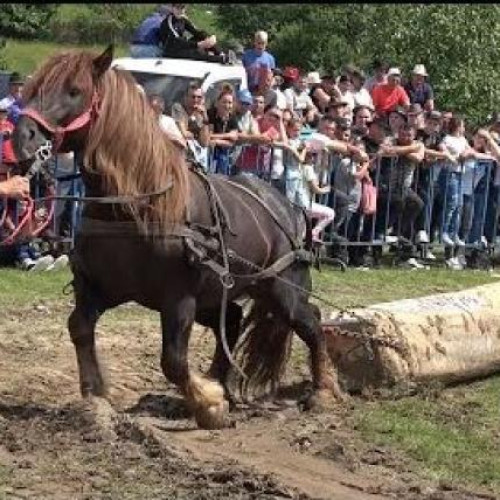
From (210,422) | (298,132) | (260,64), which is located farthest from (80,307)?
(260,64)

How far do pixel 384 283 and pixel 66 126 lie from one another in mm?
7124

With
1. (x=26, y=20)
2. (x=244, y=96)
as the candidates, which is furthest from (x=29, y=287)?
(x=26, y=20)

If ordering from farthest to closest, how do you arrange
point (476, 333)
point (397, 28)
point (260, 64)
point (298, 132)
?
point (397, 28), point (260, 64), point (298, 132), point (476, 333)

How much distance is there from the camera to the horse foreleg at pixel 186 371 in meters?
7.28

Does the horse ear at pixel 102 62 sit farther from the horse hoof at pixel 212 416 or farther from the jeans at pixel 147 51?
the jeans at pixel 147 51

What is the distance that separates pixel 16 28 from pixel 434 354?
28.6 meters

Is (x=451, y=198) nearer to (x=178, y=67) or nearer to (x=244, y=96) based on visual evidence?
(x=244, y=96)

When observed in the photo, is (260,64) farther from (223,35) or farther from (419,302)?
(223,35)

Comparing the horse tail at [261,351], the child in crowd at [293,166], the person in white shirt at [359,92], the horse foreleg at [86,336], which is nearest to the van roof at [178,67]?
the child in crowd at [293,166]

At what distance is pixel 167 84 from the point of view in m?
14.9

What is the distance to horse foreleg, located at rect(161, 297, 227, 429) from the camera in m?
7.28

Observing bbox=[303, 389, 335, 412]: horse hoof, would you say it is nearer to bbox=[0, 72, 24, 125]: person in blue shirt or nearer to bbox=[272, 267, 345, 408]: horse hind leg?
bbox=[272, 267, 345, 408]: horse hind leg

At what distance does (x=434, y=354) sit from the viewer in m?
9.20

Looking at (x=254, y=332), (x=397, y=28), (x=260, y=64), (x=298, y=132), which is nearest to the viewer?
(x=254, y=332)
